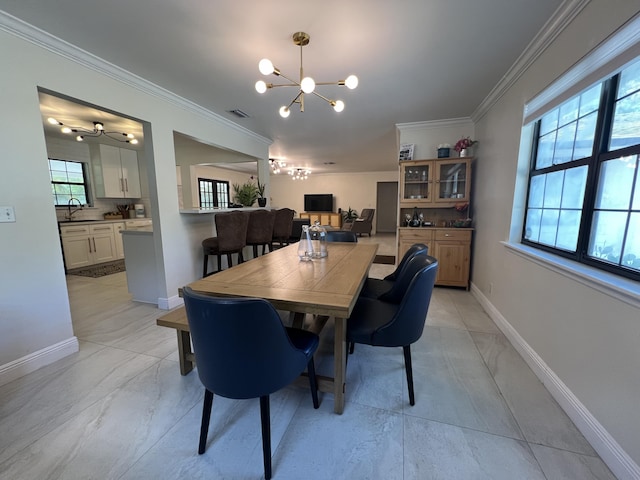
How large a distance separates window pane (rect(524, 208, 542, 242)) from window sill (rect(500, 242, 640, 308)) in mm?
261

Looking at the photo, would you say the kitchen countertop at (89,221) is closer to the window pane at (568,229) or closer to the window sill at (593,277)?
the window sill at (593,277)

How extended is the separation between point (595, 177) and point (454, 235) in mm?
1986

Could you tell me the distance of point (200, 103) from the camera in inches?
122

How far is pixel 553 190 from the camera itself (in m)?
1.97

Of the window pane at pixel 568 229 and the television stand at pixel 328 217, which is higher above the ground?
the window pane at pixel 568 229

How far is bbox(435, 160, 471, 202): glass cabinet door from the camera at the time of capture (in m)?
3.55

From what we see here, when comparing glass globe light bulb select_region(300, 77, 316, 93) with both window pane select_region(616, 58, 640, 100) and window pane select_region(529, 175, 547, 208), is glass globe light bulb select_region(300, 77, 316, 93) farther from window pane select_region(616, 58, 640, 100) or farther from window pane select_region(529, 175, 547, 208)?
window pane select_region(529, 175, 547, 208)

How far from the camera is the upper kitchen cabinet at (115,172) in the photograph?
5.07 meters

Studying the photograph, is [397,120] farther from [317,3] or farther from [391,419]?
[391,419]

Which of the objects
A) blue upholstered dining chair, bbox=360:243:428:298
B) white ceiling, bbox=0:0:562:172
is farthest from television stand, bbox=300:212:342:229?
blue upholstered dining chair, bbox=360:243:428:298

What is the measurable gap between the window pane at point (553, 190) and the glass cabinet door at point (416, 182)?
1.71m

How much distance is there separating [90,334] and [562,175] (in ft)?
13.6

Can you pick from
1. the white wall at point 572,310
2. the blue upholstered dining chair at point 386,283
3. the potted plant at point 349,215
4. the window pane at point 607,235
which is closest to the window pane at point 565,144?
the white wall at point 572,310

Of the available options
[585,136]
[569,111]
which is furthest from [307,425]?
[569,111]
